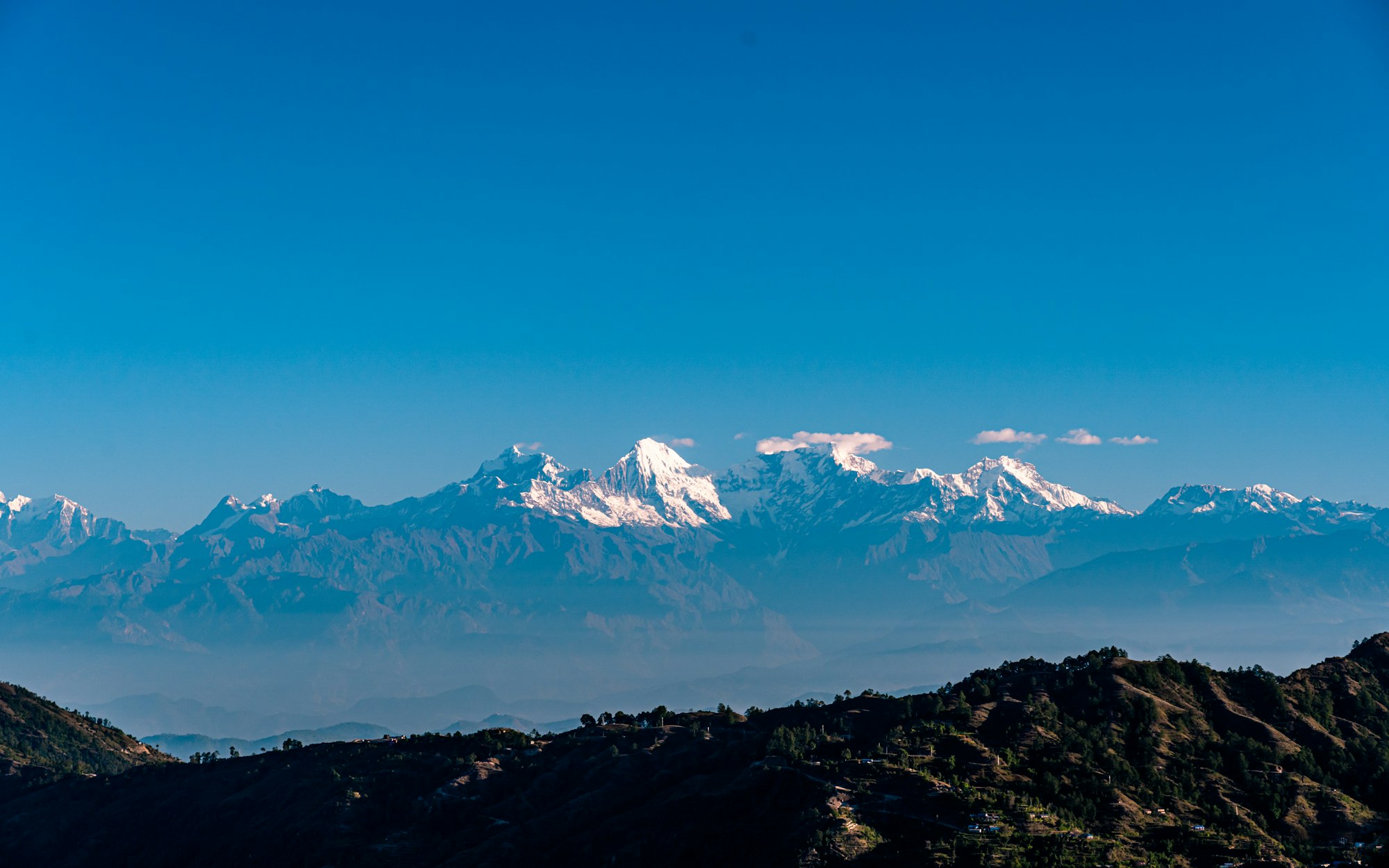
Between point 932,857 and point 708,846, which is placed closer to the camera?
point 932,857

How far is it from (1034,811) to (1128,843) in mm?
14605

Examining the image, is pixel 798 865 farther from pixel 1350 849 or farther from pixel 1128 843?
pixel 1350 849

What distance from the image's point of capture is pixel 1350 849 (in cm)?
19750

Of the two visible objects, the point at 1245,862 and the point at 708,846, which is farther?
the point at 708,846

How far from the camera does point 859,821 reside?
192750 mm

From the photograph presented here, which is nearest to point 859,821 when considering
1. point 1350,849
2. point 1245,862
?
point 1245,862

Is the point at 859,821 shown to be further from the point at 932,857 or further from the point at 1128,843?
the point at 1128,843

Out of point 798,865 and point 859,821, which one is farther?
point 859,821

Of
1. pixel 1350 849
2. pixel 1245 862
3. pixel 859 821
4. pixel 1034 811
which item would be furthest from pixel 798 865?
pixel 1350 849

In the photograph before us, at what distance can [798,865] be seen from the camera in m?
180

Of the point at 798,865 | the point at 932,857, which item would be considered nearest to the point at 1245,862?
the point at 932,857

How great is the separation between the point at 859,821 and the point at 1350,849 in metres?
78.5

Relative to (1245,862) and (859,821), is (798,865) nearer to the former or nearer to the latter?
(859,821)

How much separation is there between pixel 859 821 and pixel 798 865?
16416 millimetres
